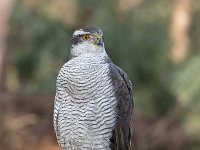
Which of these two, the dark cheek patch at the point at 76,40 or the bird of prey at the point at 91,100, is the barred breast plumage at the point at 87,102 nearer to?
the bird of prey at the point at 91,100

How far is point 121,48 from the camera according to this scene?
55.1 feet

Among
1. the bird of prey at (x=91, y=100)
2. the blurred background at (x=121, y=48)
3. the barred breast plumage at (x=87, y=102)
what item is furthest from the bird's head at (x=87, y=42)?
the blurred background at (x=121, y=48)

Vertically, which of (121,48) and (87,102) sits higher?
(87,102)

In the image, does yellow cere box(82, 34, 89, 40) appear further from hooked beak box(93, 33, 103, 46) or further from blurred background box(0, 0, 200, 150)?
blurred background box(0, 0, 200, 150)

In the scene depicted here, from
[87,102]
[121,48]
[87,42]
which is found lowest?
[121,48]

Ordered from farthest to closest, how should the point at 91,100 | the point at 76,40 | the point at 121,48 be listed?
the point at 121,48, the point at 76,40, the point at 91,100

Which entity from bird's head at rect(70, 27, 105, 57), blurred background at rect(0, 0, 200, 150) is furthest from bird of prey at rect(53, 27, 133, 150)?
blurred background at rect(0, 0, 200, 150)

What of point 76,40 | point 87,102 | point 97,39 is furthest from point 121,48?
point 87,102

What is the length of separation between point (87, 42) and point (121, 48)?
33.7ft

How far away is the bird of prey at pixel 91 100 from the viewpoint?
6.27m

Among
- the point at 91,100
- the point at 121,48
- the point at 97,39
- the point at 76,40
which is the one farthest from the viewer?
the point at 121,48

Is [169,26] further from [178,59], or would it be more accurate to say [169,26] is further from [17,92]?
[17,92]

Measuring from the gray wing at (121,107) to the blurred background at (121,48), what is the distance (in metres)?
7.72

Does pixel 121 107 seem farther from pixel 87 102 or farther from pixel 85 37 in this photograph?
pixel 85 37
